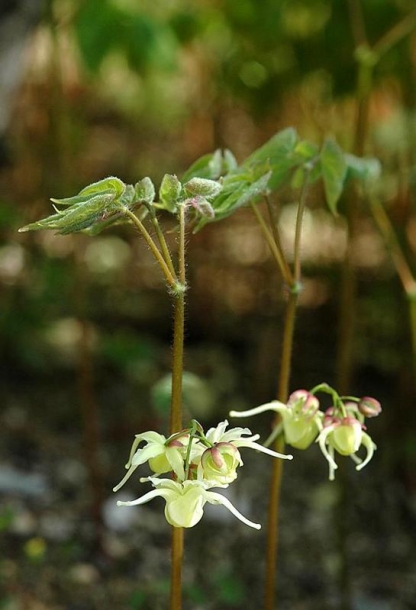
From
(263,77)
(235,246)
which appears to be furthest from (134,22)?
(235,246)

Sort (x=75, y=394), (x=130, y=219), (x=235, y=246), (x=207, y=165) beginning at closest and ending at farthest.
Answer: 1. (x=130, y=219)
2. (x=207, y=165)
3. (x=75, y=394)
4. (x=235, y=246)

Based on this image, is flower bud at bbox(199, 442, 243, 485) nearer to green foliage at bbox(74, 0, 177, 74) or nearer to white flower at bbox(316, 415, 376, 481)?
white flower at bbox(316, 415, 376, 481)

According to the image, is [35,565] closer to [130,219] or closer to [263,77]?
[130,219]

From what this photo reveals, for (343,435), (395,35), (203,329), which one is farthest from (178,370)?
(203,329)

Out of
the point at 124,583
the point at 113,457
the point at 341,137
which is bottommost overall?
the point at 124,583

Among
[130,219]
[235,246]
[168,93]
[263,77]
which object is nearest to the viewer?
[130,219]

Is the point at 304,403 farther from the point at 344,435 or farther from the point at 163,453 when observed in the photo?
the point at 163,453
